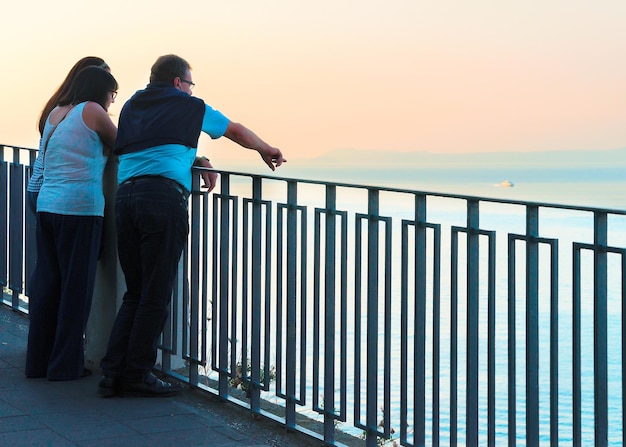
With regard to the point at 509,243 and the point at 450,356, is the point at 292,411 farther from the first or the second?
the point at 509,243

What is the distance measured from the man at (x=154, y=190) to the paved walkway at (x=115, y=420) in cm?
20

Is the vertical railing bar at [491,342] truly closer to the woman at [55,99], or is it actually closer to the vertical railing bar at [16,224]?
the woman at [55,99]

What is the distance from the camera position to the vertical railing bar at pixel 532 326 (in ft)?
11.1

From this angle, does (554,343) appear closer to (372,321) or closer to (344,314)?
(372,321)

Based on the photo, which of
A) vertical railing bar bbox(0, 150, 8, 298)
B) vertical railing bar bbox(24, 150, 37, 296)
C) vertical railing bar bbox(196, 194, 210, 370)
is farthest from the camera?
vertical railing bar bbox(0, 150, 8, 298)

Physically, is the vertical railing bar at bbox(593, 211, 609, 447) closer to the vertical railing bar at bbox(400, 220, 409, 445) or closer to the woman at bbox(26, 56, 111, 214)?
the vertical railing bar at bbox(400, 220, 409, 445)

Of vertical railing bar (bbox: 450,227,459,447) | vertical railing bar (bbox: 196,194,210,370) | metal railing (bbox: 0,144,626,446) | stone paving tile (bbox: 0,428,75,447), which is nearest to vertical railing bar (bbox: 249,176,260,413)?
metal railing (bbox: 0,144,626,446)

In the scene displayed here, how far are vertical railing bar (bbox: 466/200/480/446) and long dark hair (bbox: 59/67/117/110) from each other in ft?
6.79

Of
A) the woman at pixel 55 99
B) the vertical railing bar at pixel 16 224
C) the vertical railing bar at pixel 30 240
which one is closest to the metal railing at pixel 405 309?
the woman at pixel 55 99

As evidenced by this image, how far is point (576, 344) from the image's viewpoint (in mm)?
3287

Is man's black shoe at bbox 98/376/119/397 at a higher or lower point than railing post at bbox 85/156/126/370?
lower

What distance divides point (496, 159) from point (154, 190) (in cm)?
4248

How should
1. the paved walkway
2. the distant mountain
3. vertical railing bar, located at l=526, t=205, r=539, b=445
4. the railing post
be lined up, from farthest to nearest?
the distant mountain → the railing post → the paved walkway → vertical railing bar, located at l=526, t=205, r=539, b=445

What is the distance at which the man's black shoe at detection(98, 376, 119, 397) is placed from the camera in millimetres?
4691
